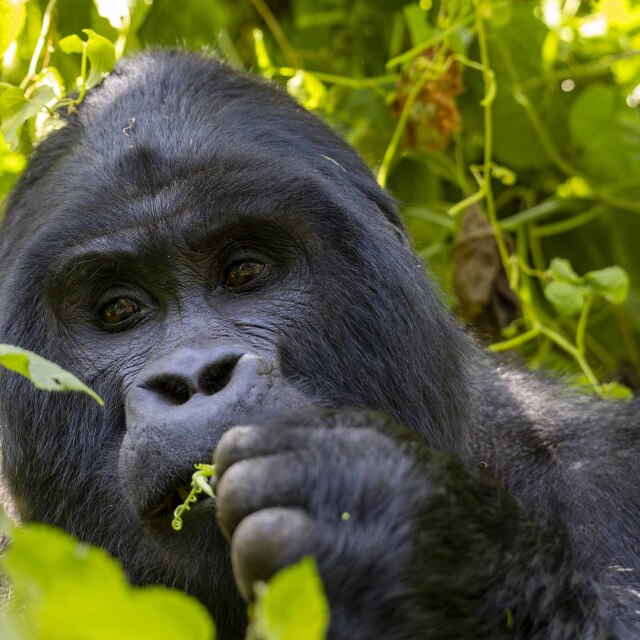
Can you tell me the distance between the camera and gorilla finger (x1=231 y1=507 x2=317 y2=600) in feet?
5.88

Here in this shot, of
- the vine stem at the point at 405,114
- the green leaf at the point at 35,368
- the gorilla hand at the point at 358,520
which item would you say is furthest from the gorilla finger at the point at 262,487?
the vine stem at the point at 405,114

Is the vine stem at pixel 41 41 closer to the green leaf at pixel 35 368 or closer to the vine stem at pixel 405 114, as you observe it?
the vine stem at pixel 405 114

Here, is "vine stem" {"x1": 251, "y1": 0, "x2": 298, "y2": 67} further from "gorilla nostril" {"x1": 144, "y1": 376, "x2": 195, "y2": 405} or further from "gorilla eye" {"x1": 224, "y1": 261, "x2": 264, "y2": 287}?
"gorilla nostril" {"x1": 144, "y1": 376, "x2": 195, "y2": 405}

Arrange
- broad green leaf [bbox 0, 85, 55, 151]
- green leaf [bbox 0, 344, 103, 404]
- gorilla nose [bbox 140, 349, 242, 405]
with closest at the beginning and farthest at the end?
green leaf [bbox 0, 344, 103, 404] < gorilla nose [bbox 140, 349, 242, 405] < broad green leaf [bbox 0, 85, 55, 151]

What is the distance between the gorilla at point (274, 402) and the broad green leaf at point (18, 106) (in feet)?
0.55

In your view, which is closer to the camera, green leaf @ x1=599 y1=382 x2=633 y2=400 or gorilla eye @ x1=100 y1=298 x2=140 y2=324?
gorilla eye @ x1=100 y1=298 x2=140 y2=324

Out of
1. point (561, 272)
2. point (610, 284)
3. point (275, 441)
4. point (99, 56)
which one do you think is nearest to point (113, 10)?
point (99, 56)

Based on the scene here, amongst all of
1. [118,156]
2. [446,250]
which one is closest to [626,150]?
[446,250]

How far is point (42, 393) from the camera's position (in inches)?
108

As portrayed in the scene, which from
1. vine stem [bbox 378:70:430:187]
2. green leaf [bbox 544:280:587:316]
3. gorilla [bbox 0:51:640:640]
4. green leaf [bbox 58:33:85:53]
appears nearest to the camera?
gorilla [bbox 0:51:640:640]

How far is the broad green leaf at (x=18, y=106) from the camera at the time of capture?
2.99 metres

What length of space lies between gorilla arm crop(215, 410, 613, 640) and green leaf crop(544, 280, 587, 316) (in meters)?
1.70

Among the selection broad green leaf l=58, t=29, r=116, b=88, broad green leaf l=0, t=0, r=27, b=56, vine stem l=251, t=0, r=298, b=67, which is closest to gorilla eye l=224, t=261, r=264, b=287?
broad green leaf l=58, t=29, r=116, b=88

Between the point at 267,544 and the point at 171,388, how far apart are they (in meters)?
0.69
